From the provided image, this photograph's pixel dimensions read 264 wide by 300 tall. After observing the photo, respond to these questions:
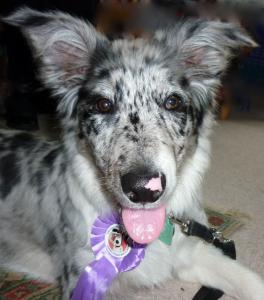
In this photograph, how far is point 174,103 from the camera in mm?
1906

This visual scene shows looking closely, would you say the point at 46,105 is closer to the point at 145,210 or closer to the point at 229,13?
the point at 229,13

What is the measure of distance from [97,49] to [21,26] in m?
0.43

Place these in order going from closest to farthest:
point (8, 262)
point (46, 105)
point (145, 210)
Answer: point (145, 210) → point (8, 262) → point (46, 105)

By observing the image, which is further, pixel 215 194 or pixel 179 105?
pixel 215 194

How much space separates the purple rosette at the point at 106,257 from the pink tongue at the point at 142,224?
0.23 metres

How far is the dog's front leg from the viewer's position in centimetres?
206

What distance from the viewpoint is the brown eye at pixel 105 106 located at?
189 centimetres

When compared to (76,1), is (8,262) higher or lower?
lower

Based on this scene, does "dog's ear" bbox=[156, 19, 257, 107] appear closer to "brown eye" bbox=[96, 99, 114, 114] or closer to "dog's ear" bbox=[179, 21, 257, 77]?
"dog's ear" bbox=[179, 21, 257, 77]

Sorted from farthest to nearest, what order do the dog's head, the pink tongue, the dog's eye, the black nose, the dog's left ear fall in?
the dog's left ear < the dog's eye < the pink tongue < the dog's head < the black nose

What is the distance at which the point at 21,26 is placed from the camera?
70.4 inches

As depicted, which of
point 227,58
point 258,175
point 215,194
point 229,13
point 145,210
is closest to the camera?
point 145,210

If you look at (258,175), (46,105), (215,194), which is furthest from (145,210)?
(46,105)

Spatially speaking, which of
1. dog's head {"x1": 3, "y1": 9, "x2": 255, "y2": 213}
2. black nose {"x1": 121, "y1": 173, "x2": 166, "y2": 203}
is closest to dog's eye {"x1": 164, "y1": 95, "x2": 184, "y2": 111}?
dog's head {"x1": 3, "y1": 9, "x2": 255, "y2": 213}
